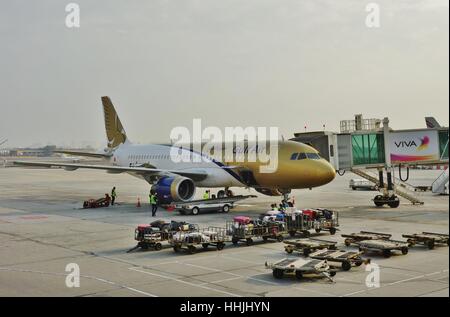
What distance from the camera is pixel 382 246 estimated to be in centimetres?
1892

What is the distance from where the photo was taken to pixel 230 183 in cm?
3703

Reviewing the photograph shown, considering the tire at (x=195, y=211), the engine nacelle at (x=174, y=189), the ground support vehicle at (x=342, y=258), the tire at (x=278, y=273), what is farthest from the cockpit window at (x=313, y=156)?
the tire at (x=278, y=273)

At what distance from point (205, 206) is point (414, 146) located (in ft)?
50.7

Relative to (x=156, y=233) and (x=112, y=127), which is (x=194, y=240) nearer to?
(x=156, y=233)

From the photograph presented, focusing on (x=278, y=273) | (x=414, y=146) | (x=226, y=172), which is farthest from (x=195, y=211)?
(x=278, y=273)

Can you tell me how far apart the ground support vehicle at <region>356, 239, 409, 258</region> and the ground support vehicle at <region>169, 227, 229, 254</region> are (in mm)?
5633

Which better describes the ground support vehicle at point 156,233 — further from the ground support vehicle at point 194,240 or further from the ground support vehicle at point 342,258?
the ground support vehicle at point 342,258

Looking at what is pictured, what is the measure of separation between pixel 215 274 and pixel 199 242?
13.2 ft

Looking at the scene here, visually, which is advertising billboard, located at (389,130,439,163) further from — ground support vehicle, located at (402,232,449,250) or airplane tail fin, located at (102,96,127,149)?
airplane tail fin, located at (102,96,127,149)

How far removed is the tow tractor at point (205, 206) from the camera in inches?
1288

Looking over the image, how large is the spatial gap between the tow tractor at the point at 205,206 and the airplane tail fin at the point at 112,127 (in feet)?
72.3

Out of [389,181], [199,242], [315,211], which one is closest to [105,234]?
[199,242]

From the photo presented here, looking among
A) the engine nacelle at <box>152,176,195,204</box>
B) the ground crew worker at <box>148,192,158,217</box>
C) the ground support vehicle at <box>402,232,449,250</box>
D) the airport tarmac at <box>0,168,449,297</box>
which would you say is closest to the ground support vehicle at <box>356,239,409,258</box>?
the airport tarmac at <box>0,168,449,297</box>
